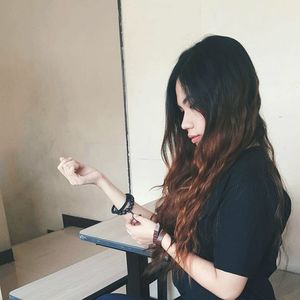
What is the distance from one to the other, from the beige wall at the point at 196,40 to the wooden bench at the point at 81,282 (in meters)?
1.07

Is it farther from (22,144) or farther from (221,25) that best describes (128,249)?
(22,144)

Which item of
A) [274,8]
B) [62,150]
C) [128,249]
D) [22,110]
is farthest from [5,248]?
[274,8]

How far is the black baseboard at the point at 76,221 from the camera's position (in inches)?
145

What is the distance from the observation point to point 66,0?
3.37 meters

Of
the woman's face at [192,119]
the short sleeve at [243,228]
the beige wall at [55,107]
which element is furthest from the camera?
the beige wall at [55,107]

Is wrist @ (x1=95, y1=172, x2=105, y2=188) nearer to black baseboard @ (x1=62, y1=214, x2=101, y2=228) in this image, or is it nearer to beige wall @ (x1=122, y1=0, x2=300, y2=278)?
beige wall @ (x1=122, y1=0, x2=300, y2=278)

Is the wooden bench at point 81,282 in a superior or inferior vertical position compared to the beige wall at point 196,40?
inferior

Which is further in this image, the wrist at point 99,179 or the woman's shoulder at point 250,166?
the wrist at point 99,179

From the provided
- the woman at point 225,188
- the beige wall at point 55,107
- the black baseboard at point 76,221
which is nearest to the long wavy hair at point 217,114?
the woman at point 225,188

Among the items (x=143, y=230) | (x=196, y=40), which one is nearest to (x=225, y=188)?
(x=143, y=230)

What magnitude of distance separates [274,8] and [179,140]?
119 centimetres

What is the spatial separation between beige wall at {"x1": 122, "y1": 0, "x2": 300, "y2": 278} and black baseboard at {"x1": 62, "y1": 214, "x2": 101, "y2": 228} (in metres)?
1.09

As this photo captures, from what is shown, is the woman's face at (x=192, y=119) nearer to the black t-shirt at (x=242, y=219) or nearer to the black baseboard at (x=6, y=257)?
the black t-shirt at (x=242, y=219)

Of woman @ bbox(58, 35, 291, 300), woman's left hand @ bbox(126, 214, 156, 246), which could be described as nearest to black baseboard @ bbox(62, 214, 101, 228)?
woman's left hand @ bbox(126, 214, 156, 246)
